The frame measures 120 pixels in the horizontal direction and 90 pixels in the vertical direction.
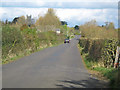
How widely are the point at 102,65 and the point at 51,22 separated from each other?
74.7 meters

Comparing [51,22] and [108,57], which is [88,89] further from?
[51,22]

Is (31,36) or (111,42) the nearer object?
(111,42)

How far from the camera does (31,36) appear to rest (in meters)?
26.5

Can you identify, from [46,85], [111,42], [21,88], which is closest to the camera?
[21,88]

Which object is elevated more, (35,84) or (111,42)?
(111,42)

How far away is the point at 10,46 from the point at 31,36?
24.8 ft

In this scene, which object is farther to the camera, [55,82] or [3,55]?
[3,55]

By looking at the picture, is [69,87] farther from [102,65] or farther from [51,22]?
[51,22]

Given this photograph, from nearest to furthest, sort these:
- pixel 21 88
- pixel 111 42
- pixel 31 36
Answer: pixel 21 88, pixel 111 42, pixel 31 36

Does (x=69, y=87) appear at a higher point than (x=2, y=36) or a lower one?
lower

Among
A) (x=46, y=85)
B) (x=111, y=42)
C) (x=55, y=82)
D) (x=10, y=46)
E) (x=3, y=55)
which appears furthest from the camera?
(x=10, y=46)

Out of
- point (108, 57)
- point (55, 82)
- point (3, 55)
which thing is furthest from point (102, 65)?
point (3, 55)

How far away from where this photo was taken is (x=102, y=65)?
14.8 meters

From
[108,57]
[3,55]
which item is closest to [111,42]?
[108,57]
